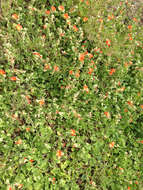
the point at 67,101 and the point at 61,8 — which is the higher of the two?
the point at 61,8

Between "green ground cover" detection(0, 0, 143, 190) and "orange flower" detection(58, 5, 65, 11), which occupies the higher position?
"orange flower" detection(58, 5, 65, 11)

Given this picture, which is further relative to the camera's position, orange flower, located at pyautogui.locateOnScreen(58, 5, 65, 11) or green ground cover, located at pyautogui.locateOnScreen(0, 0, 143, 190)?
orange flower, located at pyautogui.locateOnScreen(58, 5, 65, 11)

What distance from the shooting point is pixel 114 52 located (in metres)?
3.84

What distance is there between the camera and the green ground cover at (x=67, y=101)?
2.79 metres

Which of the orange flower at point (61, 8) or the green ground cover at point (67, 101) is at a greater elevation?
the orange flower at point (61, 8)

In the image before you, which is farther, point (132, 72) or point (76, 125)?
point (132, 72)

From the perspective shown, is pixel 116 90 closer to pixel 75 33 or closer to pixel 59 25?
pixel 75 33

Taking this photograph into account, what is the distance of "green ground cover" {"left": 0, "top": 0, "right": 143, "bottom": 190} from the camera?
9.14 feet

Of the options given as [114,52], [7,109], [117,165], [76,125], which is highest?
[114,52]

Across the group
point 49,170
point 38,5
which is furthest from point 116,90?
point 38,5

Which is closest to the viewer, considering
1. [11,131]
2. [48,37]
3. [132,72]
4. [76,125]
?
[11,131]

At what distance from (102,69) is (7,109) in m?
1.78

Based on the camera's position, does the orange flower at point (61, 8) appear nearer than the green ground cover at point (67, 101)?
No

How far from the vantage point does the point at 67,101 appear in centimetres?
319
